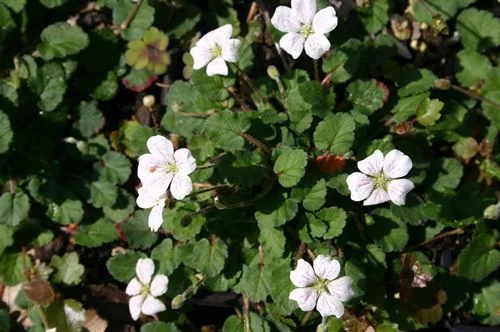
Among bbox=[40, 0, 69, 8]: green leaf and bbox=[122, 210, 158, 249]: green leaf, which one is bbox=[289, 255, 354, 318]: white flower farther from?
bbox=[40, 0, 69, 8]: green leaf

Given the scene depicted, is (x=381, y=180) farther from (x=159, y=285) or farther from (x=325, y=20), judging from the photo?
(x=159, y=285)

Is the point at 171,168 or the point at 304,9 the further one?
the point at 304,9

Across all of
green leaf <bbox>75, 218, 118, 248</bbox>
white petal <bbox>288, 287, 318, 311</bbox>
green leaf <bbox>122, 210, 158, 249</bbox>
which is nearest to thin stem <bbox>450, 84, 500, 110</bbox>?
white petal <bbox>288, 287, 318, 311</bbox>

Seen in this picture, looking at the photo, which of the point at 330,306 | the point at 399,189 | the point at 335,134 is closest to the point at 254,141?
the point at 335,134

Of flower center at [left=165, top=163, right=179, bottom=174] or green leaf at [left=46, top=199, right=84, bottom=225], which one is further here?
green leaf at [left=46, top=199, right=84, bottom=225]

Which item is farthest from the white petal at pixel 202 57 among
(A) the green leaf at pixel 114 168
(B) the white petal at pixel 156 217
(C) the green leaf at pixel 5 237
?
(C) the green leaf at pixel 5 237

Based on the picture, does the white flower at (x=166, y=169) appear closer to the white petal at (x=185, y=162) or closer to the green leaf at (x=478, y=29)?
the white petal at (x=185, y=162)
